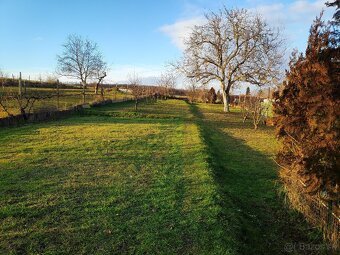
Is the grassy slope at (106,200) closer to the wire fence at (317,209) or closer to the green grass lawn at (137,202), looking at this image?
the green grass lawn at (137,202)

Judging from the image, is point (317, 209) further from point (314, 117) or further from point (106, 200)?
point (106, 200)

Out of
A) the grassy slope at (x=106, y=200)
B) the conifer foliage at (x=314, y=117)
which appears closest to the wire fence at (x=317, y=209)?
the conifer foliage at (x=314, y=117)

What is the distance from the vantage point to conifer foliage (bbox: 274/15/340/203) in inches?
150

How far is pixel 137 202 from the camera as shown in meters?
4.89

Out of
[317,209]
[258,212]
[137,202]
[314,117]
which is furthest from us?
[258,212]

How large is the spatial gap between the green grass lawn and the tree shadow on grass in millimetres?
17

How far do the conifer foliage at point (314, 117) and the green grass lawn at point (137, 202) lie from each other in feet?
2.92

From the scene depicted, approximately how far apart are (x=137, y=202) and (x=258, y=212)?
2039 mm

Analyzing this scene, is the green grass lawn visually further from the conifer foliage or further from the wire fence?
the conifer foliage

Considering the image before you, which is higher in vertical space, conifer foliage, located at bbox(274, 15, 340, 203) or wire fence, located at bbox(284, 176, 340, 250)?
conifer foliage, located at bbox(274, 15, 340, 203)

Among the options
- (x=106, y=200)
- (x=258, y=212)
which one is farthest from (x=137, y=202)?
(x=258, y=212)

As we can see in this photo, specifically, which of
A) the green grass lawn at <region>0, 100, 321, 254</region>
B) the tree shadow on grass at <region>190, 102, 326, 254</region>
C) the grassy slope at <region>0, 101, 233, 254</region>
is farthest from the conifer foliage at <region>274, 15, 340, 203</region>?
the grassy slope at <region>0, 101, 233, 254</region>

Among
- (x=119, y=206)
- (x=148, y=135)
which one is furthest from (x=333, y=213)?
(x=148, y=135)

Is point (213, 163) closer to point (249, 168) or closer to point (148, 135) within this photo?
point (249, 168)
